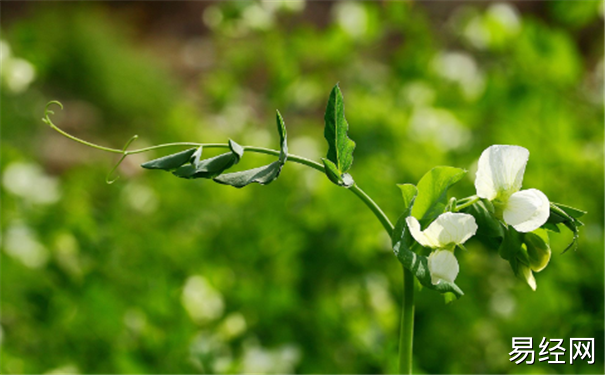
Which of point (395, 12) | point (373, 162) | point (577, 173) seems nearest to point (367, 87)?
point (395, 12)

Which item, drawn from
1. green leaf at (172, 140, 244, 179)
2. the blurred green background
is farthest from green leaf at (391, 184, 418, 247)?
the blurred green background

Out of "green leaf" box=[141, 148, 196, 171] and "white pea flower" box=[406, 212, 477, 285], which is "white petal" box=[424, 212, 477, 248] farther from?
"green leaf" box=[141, 148, 196, 171]

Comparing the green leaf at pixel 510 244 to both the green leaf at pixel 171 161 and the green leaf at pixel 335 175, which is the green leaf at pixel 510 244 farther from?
the green leaf at pixel 171 161

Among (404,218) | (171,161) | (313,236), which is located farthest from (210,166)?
(313,236)

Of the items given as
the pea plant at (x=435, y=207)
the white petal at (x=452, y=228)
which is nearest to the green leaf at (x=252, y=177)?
the pea plant at (x=435, y=207)

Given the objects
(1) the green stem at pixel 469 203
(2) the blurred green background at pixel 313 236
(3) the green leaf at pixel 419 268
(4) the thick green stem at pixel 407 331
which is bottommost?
(4) the thick green stem at pixel 407 331

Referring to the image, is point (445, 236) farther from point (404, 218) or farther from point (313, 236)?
point (313, 236)

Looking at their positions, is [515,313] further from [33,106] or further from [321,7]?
[321,7]
